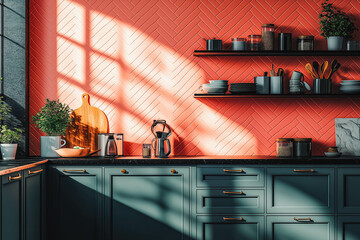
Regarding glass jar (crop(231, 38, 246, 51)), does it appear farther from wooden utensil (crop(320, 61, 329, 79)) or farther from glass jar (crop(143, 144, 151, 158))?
glass jar (crop(143, 144, 151, 158))

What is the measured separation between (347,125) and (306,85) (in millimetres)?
622

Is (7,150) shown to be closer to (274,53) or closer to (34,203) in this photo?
(34,203)

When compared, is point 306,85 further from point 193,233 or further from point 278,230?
point 193,233

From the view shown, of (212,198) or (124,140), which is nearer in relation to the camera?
(212,198)

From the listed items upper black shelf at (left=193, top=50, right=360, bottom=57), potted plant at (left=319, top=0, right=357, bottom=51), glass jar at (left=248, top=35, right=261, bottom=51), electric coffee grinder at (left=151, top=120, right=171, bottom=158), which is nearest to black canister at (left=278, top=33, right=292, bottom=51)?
upper black shelf at (left=193, top=50, right=360, bottom=57)

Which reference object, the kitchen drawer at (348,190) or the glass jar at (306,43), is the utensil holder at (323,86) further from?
the kitchen drawer at (348,190)

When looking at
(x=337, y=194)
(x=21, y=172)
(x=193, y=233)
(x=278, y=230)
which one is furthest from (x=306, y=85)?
(x=21, y=172)

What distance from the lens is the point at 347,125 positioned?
3865mm

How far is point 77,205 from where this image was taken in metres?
3.35

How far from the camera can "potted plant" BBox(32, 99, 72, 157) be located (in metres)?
3.64

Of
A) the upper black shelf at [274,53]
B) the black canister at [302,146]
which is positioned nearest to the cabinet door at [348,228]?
the black canister at [302,146]

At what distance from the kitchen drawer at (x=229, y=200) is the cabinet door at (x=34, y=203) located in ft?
4.47

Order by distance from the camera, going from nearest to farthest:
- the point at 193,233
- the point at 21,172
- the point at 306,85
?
the point at 21,172
the point at 193,233
the point at 306,85

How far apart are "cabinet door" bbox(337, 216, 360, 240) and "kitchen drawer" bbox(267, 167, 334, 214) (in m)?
0.14
